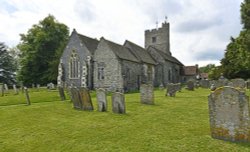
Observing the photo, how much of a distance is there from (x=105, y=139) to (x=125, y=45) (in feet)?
103

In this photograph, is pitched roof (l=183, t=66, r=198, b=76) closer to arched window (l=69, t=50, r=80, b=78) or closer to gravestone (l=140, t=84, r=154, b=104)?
arched window (l=69, t=50, r=80, b=78)

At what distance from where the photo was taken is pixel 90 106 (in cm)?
1281

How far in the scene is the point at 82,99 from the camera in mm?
12945

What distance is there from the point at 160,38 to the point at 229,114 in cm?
4744

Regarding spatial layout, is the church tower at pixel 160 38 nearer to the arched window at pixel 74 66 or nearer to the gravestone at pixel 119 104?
the arched window at pixel 74 66

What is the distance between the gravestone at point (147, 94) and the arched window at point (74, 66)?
20357mm

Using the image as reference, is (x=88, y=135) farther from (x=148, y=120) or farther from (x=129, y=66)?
(x=129, y=66)

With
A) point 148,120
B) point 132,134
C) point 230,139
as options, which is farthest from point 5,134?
point 230,139

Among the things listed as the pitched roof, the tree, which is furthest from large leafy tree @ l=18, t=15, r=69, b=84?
the pitched roof

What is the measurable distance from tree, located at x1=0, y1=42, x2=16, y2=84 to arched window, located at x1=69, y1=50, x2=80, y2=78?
3199 centimetres

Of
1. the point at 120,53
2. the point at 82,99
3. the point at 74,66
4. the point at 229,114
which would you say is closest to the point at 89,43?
the point at 74,66

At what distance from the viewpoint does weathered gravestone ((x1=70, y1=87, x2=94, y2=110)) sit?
506 inches

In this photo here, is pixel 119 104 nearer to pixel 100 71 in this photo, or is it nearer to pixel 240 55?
pixel 100 71

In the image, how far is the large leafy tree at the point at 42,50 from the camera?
46.6 metres
